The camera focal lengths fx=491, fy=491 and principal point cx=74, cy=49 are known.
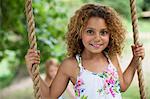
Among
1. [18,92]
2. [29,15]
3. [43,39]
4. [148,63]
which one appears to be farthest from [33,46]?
[18,92]

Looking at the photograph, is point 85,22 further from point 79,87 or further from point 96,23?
point 79,87

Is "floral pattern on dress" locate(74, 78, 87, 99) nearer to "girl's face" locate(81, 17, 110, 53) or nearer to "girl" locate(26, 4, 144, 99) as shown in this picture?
"girl" locate(26, 4, 144, 99)

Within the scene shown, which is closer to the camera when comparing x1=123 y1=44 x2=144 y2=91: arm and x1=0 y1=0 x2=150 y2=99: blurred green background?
x1=123 y1=44 x2=144 y2=91: arm

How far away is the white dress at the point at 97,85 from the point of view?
162 cm

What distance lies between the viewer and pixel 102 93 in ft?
5.30

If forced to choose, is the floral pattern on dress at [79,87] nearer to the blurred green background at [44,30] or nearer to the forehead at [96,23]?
the forehead at [96,23]

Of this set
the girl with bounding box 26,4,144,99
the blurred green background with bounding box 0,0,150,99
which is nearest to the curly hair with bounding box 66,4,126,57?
the girl with bounding box 26,4,144,99

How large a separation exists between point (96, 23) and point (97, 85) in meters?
0.21

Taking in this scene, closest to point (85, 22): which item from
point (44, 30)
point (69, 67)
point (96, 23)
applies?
point (96, 23)

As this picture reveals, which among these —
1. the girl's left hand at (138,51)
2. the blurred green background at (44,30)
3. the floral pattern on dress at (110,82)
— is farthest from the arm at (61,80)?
the blurred green background at (44,30)

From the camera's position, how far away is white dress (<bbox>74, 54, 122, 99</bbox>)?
162 cm

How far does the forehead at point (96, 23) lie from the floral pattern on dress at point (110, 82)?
15cm

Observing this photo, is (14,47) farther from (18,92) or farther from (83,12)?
(83,12)

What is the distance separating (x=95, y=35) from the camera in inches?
63.5
